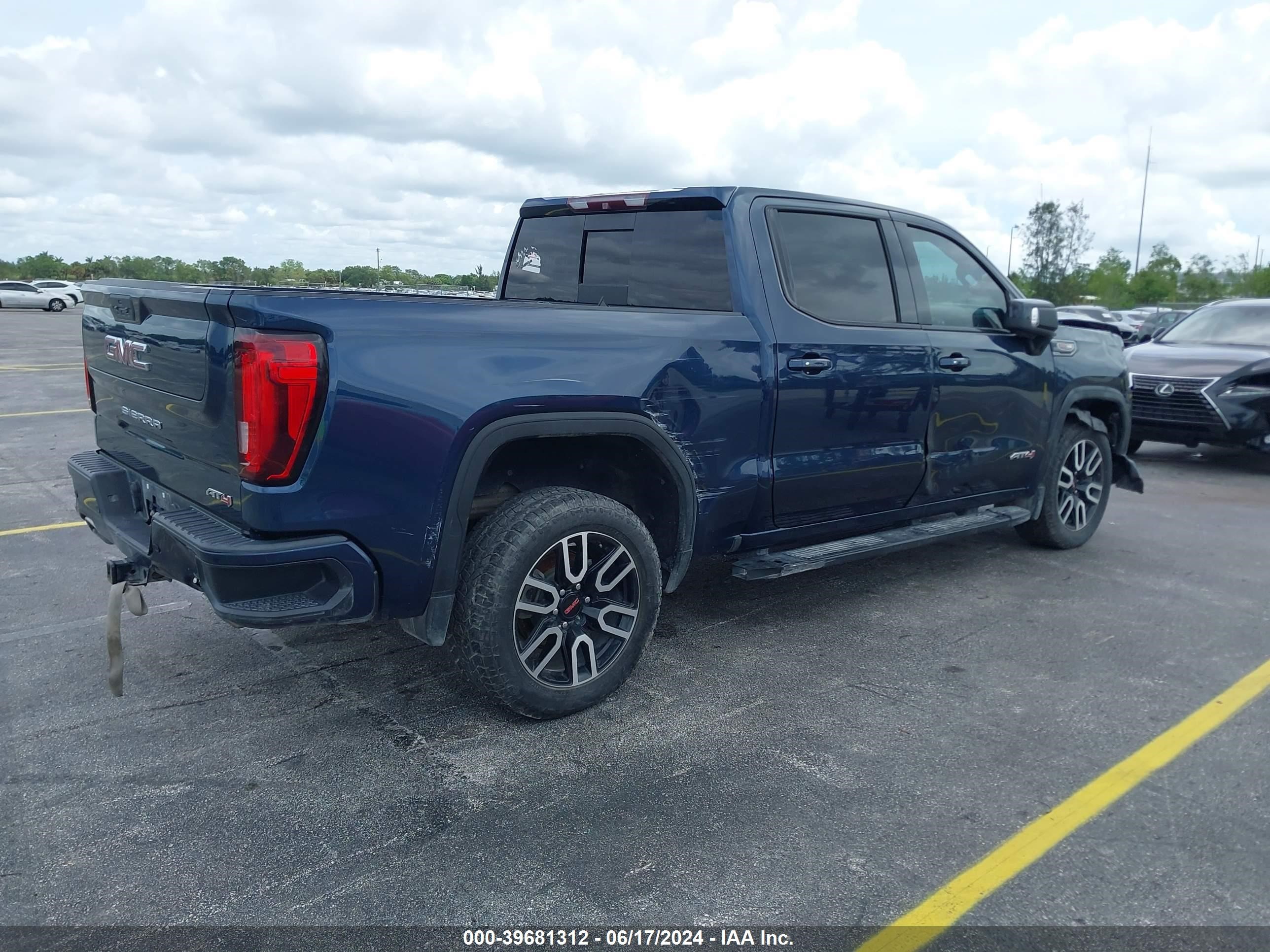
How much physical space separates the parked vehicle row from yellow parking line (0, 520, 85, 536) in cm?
4057

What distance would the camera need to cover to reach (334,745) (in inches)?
135

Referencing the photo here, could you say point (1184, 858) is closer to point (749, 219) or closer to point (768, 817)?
point (768, 817)

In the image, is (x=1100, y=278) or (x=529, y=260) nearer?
(x=529, y=260)

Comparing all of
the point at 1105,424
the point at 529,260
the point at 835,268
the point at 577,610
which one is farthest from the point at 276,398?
the point at 1105,424

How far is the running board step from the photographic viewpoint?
4.21 m

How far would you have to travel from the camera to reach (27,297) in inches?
1638

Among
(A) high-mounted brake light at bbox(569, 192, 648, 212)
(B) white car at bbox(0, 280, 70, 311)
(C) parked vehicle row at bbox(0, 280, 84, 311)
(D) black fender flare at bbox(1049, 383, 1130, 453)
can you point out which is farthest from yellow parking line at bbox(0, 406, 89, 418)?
(B) white car at bbox(0, 280, 70, 311)

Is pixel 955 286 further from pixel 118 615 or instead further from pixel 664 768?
pixel 118 615

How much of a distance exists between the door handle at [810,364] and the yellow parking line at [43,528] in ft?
14.9

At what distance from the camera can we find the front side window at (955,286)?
198 inches

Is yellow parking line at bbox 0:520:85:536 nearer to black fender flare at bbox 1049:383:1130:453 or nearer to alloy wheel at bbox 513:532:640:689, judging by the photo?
alloy wheel at bbox 513:532:640:689

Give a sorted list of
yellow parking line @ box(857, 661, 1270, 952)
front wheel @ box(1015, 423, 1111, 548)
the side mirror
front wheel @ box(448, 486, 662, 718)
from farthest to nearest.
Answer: front wheel @ box(1015, 423, 1111, 548), the side mirror, front wheel @ box(448, 486, 662, 718), yellow parking line @ box(857, 661, 1270, 952)

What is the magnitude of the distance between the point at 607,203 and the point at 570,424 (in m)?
1.57

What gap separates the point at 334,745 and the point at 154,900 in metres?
0.90
